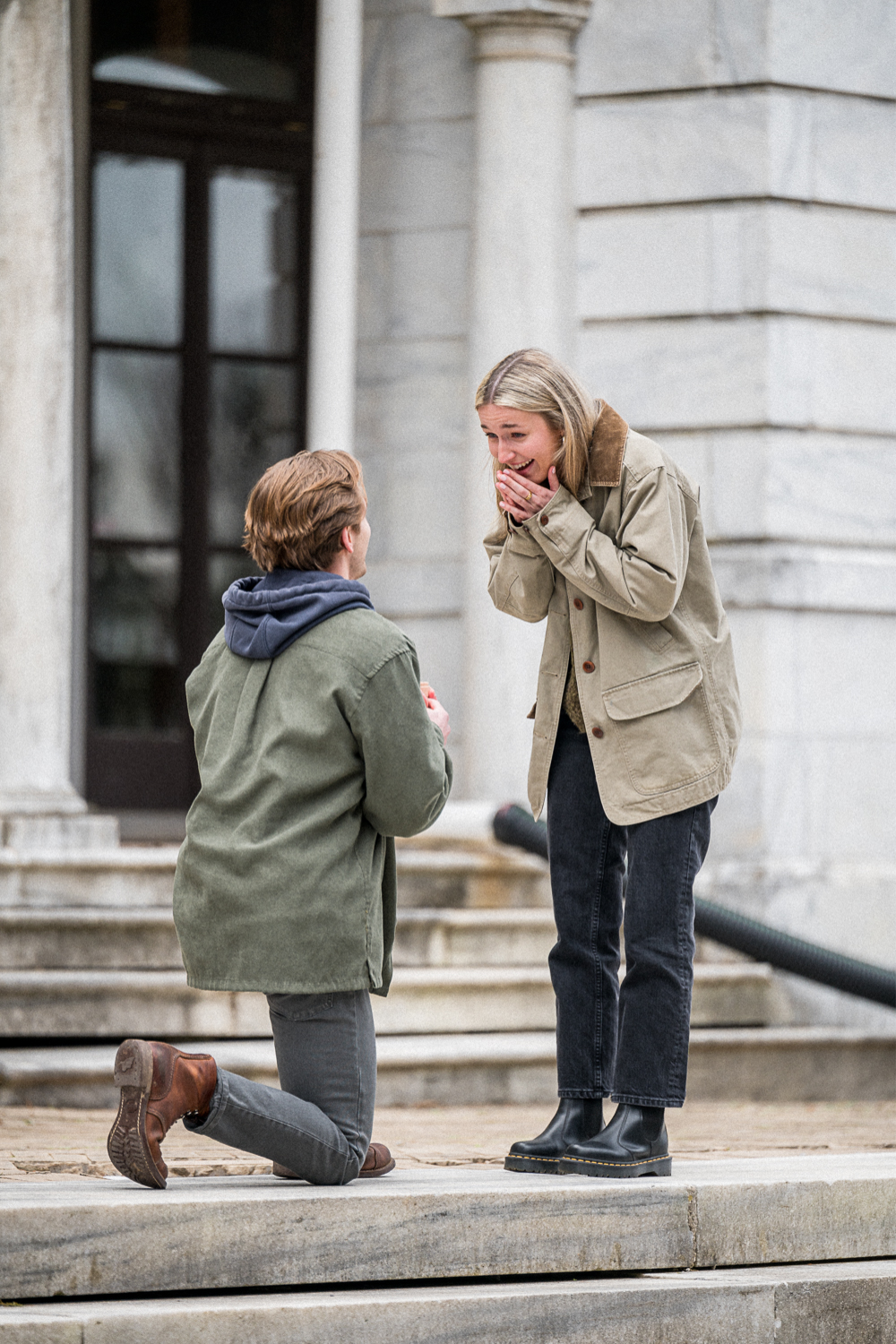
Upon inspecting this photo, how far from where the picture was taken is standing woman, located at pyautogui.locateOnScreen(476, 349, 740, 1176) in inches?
144

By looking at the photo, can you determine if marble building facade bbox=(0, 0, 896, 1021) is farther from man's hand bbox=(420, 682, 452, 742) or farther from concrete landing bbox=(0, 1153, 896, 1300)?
man's hand bbox=(420, 682, 452, 742)

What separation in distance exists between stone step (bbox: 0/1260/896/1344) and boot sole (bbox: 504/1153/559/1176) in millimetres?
263

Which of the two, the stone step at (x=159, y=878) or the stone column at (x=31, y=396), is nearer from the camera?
the stone step at (x=159, y=878)

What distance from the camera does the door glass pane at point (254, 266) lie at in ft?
26.5

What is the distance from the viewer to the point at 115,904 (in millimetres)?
6371

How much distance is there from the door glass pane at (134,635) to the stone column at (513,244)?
1447 mm

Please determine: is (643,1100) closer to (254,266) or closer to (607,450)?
(607,450)

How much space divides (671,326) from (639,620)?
12.0 feet

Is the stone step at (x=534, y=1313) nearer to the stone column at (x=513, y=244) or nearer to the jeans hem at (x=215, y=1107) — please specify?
the jeans hem at (x=215, y=1107)

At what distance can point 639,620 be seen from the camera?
374 cm

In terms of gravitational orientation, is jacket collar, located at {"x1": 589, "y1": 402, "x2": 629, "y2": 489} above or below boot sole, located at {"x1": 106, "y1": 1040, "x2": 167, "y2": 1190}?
above

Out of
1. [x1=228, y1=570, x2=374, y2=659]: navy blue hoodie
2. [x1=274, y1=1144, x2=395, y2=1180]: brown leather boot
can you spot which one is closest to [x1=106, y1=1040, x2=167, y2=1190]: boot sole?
[x1=274, y1=1144, x2=395, y2=1180]: brown leather boot

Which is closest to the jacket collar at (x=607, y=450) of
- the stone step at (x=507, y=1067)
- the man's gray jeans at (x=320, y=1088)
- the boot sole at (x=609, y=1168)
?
the man's gray jeans at (x=320, y=1088)

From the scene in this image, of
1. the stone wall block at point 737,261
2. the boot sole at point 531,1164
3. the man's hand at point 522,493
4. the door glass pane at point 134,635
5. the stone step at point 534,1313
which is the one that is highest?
the stone wall block at point 737,261
